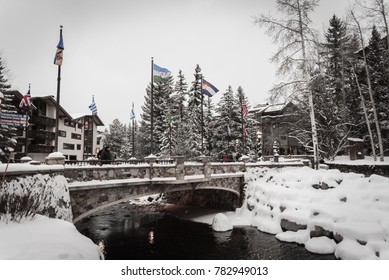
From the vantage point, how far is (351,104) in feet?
68.6

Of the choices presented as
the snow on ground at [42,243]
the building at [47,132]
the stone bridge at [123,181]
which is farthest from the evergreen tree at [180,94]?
the snow on ground at [42,243]

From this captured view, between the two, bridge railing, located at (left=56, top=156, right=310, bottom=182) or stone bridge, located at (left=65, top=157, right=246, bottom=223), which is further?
bridge railing, located at (left=56, top=156, right=310, bottom=182)

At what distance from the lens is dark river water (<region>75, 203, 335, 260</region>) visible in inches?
394

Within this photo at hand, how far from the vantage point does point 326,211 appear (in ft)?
37.0

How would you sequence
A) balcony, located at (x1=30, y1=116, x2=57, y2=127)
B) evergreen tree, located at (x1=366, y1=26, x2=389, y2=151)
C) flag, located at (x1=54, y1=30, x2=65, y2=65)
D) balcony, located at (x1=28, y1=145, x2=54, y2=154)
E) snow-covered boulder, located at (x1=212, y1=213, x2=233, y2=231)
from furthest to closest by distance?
balcony, located at (x1=30, y1=116, x2=57, y2=127)
balcony, located at (x1=28, y1=145, x2=54, y2=154)
evergreen tree, located at (x1=366, y1=26, x2=389, y2=151)
snow-covered boulder, located at (x1=212, y1=213, x2=233, y2=231)
flag, located at (x1=54, y1=30, x2=65, y2=65)

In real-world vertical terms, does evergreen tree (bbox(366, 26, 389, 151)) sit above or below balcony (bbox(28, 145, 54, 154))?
above

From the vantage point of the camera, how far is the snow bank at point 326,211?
9203mm

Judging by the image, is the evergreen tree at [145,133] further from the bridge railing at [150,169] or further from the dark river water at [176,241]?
the bridge railing at [150,169]

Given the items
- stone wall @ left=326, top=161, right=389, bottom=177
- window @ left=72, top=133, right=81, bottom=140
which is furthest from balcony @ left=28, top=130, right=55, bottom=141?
stone wall @ left=326, top=161, right=389, bottom=177

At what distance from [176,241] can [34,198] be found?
26.3 ft

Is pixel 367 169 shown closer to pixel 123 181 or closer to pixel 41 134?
pixel 123 181

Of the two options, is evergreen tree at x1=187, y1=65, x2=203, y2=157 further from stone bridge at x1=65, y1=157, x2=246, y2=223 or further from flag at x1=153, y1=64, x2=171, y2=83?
flag at x1=153, y1=64, x2=171, y2=83

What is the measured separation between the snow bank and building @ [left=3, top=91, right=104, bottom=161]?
1780cm

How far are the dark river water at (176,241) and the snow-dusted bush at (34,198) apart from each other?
15.0 ft
